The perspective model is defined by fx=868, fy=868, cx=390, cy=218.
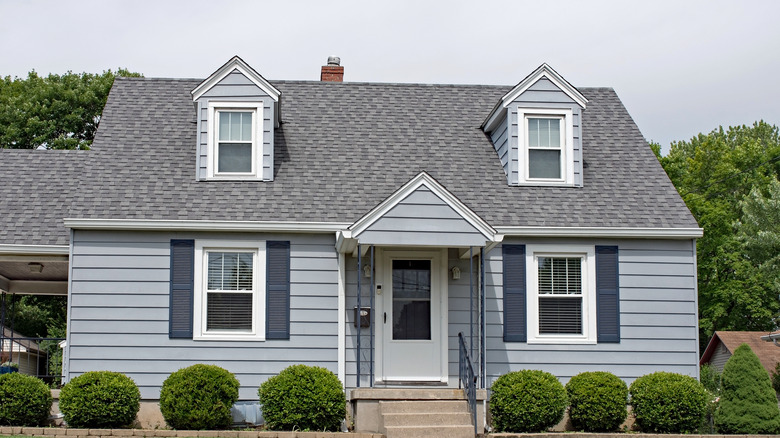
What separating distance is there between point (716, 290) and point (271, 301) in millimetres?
30100

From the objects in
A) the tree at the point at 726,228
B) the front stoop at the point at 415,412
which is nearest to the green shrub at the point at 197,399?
the front stoop at the point at 415,412

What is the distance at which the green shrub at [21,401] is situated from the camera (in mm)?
11453

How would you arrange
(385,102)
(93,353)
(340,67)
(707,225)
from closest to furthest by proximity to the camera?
(93,353), (385,102), (340,67), (707,225)

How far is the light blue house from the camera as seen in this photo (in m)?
12.9

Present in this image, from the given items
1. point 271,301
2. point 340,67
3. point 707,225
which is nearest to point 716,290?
point 707,225

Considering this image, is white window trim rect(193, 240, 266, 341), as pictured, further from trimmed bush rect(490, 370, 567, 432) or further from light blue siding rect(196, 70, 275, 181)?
trimmed bush rect(490, 370, 567, 432)

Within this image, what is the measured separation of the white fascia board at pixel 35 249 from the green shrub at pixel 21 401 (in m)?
2.31

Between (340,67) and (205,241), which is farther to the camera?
(340,67)

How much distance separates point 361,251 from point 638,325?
4546mm

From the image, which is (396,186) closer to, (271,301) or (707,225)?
(271,301)

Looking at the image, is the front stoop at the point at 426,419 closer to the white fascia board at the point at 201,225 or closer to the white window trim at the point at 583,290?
the white window trim at the point at 583,290

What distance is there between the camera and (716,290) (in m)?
38.4

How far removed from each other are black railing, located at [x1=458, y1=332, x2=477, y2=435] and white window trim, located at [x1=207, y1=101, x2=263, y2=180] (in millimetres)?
4341

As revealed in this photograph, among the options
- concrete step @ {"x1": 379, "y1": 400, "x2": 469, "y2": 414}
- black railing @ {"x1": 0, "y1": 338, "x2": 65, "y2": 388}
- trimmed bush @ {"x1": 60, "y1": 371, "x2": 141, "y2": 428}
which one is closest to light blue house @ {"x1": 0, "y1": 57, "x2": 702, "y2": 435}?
concrete step @ {"x1": 379, "y1": 400, "x2": 469, "y2": 414}
